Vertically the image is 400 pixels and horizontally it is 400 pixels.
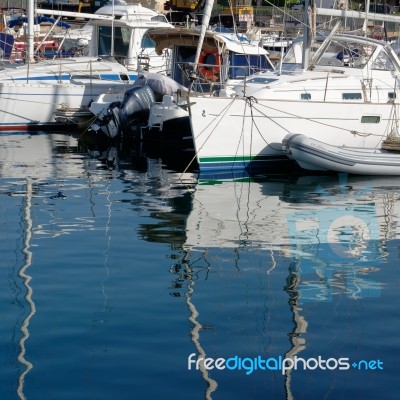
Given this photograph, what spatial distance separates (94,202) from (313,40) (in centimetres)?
794

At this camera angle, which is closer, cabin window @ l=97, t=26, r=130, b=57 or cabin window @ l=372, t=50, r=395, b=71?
cabin window @ l=372, t=50, r=395, b=71

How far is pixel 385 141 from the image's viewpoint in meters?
20.7

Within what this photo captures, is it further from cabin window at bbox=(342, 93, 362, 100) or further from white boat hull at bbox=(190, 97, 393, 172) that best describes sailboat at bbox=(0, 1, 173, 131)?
cabin window at bbox=(342, 93, 362, 100)

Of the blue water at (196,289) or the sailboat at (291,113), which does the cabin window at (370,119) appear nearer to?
the sailboat at (291,113)

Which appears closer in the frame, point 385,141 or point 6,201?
point 6,201

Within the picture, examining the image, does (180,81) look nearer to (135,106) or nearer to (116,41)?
(135,106)

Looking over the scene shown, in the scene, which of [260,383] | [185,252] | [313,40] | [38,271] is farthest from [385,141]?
[260,383]

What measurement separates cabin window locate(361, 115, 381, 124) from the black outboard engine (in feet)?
20.5

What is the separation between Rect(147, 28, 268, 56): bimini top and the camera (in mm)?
26047

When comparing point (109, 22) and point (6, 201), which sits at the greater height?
point (109, 22)

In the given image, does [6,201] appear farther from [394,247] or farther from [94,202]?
[394,247]

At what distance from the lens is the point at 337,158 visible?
1956 centimetres

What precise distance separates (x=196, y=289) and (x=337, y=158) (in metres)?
8.96

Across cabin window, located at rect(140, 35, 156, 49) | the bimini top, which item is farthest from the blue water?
cabin window, located at rect(140, 35, 156, 49)
